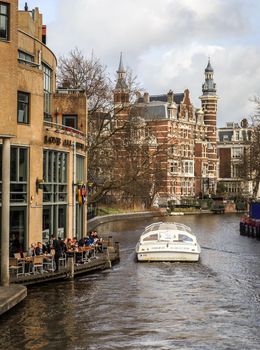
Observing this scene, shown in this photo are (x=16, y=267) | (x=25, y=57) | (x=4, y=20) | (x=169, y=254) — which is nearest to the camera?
(x=4, y=20)

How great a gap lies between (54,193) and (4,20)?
36.3ft

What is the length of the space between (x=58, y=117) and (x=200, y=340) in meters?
25.6

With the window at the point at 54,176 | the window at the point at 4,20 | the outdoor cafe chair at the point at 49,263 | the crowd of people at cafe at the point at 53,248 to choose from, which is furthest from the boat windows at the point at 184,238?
the window at the point at 4,20

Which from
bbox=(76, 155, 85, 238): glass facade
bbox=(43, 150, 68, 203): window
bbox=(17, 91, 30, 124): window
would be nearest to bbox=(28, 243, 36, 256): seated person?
bbox=(43, 150, 68, 203): window

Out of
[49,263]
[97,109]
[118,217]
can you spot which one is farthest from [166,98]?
[49,263]

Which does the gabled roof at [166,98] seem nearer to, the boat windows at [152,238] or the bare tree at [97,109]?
the bare tree at [97,109]

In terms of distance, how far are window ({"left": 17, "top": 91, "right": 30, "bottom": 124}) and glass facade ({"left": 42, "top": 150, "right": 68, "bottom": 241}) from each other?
2.69 m

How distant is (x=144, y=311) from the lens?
23.9 m

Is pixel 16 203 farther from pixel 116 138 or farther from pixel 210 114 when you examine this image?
pixel 210 114

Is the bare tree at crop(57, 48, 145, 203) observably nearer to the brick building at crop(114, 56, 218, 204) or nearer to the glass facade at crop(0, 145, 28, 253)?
the glass facade at crop(0, 145, 28, 253)

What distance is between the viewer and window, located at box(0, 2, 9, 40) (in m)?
26.6

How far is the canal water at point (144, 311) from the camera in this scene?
19.8 m

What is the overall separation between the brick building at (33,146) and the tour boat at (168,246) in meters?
3.91

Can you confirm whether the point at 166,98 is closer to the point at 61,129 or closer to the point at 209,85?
the point at 209,85
